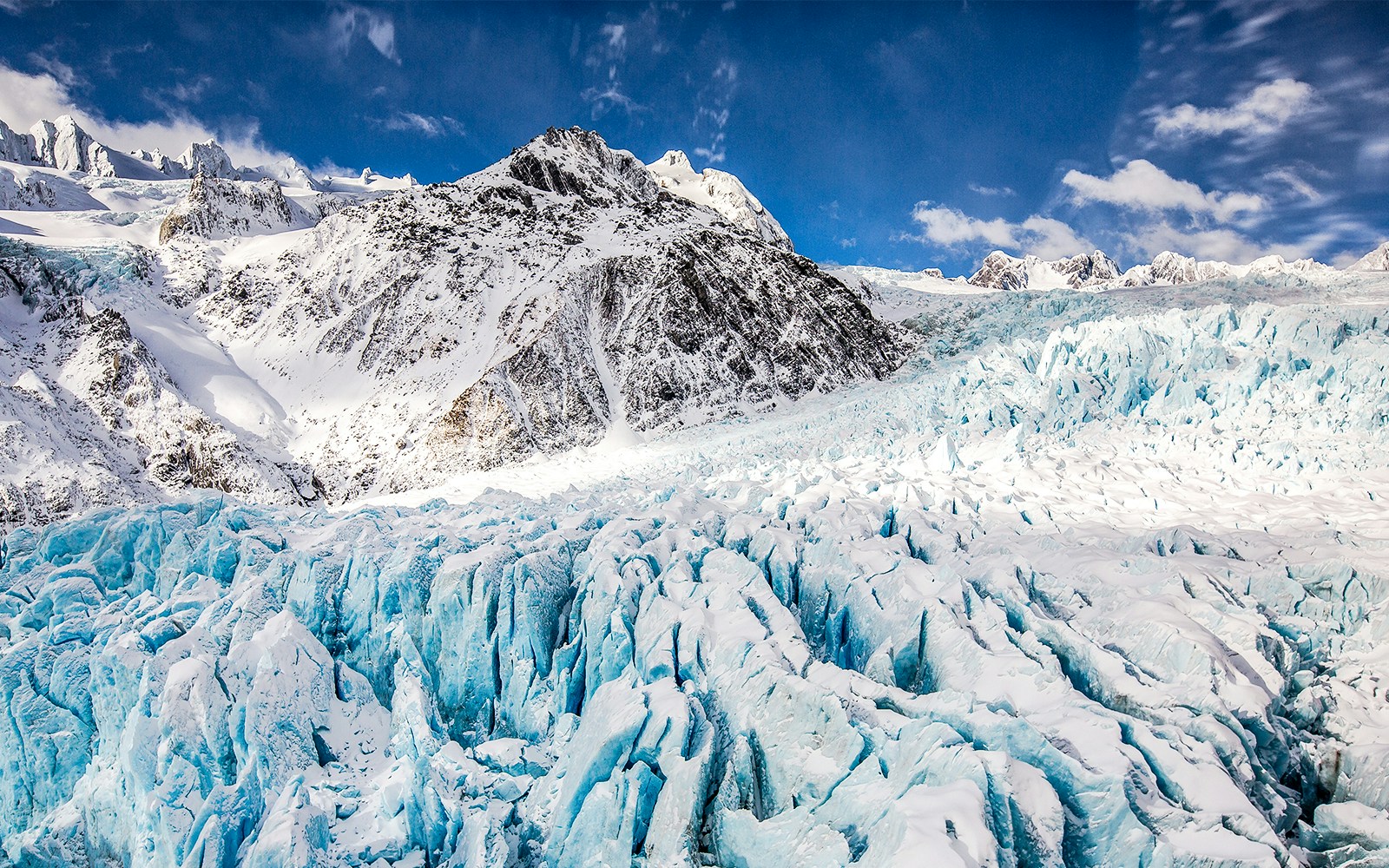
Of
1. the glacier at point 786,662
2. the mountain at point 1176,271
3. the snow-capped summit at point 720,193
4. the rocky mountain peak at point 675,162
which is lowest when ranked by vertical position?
the glacier at point 786,662

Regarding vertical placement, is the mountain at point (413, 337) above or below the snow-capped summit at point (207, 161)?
below

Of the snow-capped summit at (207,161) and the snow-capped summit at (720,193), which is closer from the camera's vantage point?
the snow-capped summit at (720,193)

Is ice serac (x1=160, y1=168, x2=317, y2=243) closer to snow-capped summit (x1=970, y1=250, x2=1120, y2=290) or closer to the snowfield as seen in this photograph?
the snowfield

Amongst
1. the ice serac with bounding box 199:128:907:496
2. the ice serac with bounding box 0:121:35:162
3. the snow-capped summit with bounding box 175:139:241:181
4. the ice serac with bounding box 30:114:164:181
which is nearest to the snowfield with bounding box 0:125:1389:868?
the ice serac with bounding box 199:128:907:496

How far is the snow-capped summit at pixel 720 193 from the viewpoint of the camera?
90.2m

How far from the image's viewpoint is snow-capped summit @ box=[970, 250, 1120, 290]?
120m

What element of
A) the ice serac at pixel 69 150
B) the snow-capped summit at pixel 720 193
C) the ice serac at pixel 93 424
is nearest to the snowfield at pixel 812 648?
the ice serac at pixel 93 424

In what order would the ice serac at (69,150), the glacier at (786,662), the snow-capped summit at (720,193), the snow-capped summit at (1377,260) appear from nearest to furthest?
the glacier at (786,662)
the snow-capped summit at (1377,260)
the snow-capped summit at (720,193)
the ice serac at (69,150)

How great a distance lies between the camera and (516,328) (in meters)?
43.8

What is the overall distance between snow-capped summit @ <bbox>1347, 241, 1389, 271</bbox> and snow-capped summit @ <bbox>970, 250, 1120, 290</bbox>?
37179 mm

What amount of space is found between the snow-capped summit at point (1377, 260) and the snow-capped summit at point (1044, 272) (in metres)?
37.2

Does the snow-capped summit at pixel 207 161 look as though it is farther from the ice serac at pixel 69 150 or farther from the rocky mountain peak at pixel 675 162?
the rocky mountain peak at pixel 675 162

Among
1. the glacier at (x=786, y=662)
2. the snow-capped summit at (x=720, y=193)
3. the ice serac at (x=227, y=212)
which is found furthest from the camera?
the snow-capped summit at (x=720, y=193)

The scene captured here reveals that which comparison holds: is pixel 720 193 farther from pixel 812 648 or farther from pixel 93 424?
pixel 812 648
